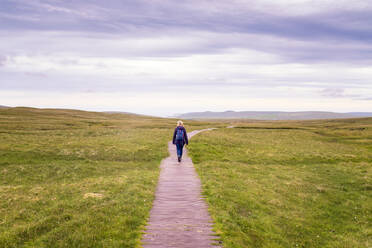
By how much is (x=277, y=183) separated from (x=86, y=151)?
22.9m

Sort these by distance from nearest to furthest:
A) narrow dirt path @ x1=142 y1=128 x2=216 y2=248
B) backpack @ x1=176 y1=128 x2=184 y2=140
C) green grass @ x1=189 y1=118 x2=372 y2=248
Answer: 1. narrow dirt path @ x1=142 y1=128 x2=216 y2=248
2. green grass @ x1=189 y1=118 x2=372 y2=248
3. backpack @ x1=176 y1=128 x2=184 y2=140

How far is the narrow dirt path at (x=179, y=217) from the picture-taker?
9336 millimetres

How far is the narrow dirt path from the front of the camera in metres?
9.34

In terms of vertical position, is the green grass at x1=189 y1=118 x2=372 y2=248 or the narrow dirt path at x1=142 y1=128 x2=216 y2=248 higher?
the narrow dirt path at x1=142 y1=128 x2=216 y2=248

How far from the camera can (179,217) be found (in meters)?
11.5

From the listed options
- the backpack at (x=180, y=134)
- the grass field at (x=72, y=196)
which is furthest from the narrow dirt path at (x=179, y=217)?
the backpack at (x=180, y=134)

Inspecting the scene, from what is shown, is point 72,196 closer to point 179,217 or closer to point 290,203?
point 179,217

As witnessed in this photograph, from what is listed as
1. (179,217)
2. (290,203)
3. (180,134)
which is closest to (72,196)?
(179,217)

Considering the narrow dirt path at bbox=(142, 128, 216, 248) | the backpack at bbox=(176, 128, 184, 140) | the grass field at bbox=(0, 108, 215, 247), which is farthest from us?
the backpack at bbox=(176, 128, 184, 140)

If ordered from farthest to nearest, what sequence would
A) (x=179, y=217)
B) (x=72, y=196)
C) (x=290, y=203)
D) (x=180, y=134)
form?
(x=180, y=134) → (x=290, y=203) → (x=72, y=196) → (x=179, y=217)

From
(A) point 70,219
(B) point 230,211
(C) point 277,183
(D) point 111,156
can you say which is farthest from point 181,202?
(D) point 111,156

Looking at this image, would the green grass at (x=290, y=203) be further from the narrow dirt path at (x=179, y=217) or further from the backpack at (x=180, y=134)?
the backpack at (x=180, y=134)

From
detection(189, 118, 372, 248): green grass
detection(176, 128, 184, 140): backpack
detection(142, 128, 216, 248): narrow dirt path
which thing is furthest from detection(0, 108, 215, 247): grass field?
detection(176, 128, 184, 140): backpack

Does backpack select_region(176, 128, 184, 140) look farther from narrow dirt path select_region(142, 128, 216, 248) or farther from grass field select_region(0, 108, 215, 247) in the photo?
narrow dirt path select_region(142, 128, 216, 248)
